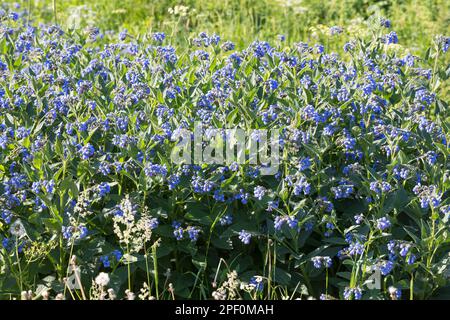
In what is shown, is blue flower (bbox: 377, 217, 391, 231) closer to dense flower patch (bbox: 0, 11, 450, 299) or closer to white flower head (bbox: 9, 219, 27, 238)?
dense flower patch (bbox: 0, 11, 450, 299)

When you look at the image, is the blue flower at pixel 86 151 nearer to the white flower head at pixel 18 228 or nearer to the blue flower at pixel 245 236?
the white flower head at pixel 18 228

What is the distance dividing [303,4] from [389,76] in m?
4.72

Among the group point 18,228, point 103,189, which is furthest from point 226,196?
point 18,228

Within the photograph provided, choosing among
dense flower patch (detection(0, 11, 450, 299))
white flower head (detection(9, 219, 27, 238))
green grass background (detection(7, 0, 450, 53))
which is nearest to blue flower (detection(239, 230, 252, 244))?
dense flower patch (detection(0, 11, 450, 299))

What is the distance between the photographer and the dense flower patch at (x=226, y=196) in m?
3.39

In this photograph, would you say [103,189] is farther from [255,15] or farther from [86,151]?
[255,15]

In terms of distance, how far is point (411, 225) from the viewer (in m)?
3.71

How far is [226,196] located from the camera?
3.65 m

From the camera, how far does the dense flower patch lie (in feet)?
11.1
